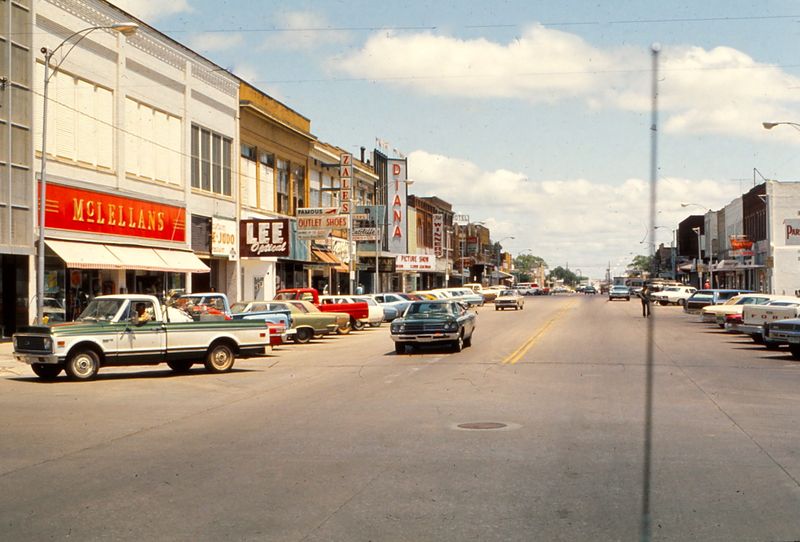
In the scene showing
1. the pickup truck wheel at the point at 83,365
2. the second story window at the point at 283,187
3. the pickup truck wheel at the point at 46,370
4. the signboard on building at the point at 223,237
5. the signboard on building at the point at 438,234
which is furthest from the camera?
the signboard on building at the point at 438,234

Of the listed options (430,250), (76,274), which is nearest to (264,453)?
(76,274)

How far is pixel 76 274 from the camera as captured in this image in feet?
117

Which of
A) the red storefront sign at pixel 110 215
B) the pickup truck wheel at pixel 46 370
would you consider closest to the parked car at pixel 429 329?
the pickup truck wheel at pixel 46 370

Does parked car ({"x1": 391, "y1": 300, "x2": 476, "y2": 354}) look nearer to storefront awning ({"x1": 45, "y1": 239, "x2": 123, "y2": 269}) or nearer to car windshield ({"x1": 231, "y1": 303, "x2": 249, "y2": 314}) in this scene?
car windshield ({"x1": 231, "y1": 303, "x2": 249, "y2": 314})

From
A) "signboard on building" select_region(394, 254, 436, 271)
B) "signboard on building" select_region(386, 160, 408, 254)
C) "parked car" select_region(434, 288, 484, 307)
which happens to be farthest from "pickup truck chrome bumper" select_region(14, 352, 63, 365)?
"signboard on building" select_region(386, 160, 408, 254)

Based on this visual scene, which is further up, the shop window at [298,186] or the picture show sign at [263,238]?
the shop window at [298,186]

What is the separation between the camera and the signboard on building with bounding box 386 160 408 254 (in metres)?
89.2

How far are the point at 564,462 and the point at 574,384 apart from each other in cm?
853

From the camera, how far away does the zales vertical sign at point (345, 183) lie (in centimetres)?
5748

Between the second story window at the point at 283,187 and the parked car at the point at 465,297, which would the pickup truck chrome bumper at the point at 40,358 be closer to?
the second story window at the point at 283,187

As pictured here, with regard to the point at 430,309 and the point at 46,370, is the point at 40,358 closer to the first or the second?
the point at 46,370

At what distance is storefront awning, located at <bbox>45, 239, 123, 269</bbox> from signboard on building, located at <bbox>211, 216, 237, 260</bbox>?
10.6 metres

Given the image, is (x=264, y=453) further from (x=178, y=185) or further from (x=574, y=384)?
(x=178, y=185)

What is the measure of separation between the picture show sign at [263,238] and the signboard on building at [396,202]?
3837 cm
